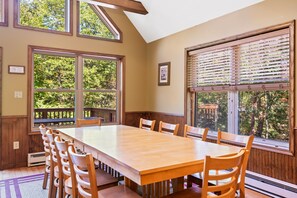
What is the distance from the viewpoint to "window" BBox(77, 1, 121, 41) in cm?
471

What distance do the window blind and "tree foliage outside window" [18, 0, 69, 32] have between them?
252 centimetres

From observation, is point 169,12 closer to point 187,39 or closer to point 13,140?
point 187,39

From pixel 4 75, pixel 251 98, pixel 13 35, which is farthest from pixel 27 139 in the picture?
pixel 251 98

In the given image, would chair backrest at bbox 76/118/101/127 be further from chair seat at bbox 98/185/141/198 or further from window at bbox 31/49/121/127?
chair seat at bbox 98/185/141/198

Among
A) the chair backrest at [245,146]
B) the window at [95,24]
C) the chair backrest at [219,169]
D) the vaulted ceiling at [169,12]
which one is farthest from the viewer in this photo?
the window at [95,24]

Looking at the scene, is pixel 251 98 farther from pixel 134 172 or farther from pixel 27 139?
pixel 27 139

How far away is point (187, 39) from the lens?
4289 millimetres

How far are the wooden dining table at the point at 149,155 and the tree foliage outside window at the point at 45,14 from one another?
2.67 m

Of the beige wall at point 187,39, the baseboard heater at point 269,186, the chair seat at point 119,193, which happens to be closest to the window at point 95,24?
the beige wall at point 187,39

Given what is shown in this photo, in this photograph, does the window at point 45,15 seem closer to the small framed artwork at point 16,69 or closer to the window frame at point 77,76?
the window frame at point 77,76

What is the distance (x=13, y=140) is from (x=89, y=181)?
308cm

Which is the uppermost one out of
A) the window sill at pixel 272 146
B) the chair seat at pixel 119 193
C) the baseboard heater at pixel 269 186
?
the window sill at pixel 272 146

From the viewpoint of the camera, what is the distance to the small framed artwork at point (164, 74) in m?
4.76

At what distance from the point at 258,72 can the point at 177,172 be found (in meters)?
2.22
